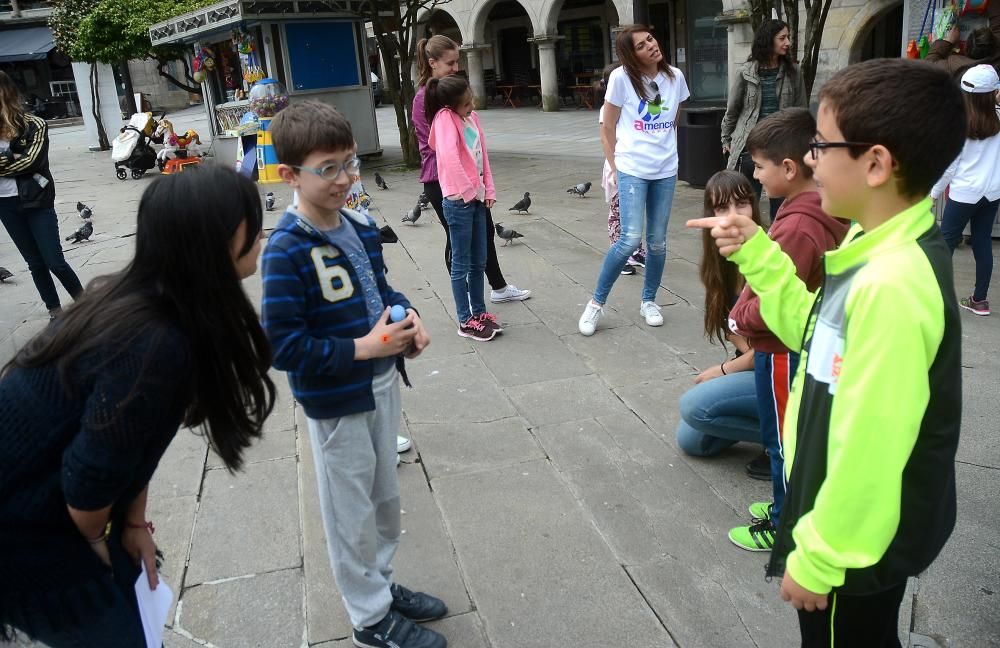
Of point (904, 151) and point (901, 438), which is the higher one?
point (904, 151)

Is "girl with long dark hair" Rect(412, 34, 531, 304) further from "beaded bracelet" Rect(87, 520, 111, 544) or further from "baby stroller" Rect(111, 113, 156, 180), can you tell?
"baby stroller" Rect(111, 113, 156, 180)

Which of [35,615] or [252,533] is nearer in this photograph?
[35,615]

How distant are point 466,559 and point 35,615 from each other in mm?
1618

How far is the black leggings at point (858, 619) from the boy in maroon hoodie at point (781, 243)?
0.91 meters

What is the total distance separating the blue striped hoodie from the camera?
2092 mm

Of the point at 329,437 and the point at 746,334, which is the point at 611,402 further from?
the point at 329,437

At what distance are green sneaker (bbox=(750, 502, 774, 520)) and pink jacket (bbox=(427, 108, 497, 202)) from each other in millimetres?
2543

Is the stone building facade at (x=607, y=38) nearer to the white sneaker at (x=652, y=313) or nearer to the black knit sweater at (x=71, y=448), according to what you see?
the white sneaker at (x=652, y=313)

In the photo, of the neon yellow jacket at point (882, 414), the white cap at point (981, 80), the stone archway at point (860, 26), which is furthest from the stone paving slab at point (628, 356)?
the stone archway at point (860, 26)

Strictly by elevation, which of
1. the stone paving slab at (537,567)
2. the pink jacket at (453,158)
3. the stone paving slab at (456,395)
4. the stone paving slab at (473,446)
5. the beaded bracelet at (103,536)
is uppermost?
the pink jacket at (453,158)

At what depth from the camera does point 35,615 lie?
156 centimetres

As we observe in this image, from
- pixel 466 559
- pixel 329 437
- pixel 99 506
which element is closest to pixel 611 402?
pixel 466 559

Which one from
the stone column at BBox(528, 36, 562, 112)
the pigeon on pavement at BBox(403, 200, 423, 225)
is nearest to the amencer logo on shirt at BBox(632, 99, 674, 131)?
the pigeon on pavement at BBox(403, 200, 423, 225)

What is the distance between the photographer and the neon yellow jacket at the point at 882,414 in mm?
1382
